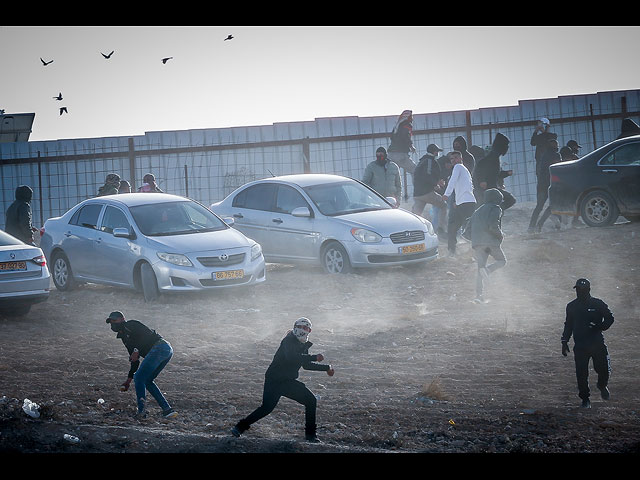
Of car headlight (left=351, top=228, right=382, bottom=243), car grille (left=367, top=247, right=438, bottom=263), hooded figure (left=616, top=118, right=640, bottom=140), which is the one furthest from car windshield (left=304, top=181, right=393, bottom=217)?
hooded figure (left=616, top=118, right=640, bottom=140)

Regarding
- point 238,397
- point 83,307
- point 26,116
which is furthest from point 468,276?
point 26,116

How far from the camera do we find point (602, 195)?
1975cm

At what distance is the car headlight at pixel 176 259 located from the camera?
1603cm

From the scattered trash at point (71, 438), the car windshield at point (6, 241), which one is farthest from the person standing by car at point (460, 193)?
the scattered trash at point (71, 438)

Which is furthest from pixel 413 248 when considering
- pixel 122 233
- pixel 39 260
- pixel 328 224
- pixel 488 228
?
pixel 39 260

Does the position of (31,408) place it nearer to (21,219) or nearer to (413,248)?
(21,219)

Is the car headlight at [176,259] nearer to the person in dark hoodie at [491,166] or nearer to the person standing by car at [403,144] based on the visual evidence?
the person in dark hoodie at [491,166]

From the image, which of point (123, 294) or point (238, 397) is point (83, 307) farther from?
point (238, 397)

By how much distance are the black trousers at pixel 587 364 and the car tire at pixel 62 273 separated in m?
9.62

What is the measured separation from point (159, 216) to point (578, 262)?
703 centimetres

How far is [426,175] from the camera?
2008cm

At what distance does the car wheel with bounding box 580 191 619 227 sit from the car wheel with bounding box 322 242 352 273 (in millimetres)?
5220

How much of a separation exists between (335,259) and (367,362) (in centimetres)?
523
